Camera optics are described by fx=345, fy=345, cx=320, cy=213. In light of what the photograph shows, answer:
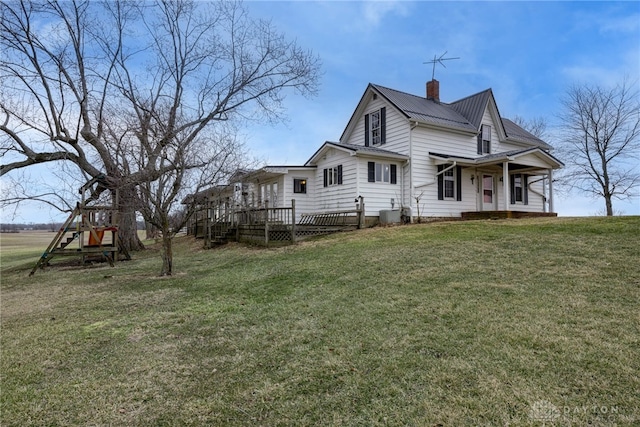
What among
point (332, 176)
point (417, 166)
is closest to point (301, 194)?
point (332, 176)

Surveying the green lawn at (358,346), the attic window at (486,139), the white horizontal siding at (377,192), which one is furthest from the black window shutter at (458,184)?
the green lawn at (358,346)

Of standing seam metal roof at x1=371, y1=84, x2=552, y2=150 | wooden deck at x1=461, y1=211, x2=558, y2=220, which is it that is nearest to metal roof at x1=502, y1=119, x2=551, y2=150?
standing seam metal roof at x1=371, y1=84, x2=552, y2=150

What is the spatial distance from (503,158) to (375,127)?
6.23m

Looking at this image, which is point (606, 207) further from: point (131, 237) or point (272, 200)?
point (131, 237)

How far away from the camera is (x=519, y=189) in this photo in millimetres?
19469

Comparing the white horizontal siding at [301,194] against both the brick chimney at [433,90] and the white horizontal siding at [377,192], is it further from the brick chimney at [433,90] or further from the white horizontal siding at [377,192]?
the brick chimney at [433,90]

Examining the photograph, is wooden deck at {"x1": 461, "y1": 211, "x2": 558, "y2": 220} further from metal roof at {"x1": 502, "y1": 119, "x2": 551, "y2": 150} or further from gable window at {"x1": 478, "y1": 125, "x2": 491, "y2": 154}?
metal roof at {"x1": 502, "y1": 119, "x2": 551, "y2": 150}

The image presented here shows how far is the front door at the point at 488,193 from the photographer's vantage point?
1830 cm

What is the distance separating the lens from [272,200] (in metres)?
19.1

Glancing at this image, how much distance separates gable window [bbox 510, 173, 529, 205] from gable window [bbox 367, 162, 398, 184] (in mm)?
7785

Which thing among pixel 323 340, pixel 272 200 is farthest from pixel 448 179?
pixel 323 340

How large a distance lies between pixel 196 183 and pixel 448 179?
11.9 meters

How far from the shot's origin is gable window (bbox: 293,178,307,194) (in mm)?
17984

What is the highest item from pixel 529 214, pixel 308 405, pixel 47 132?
pixel 47 132
